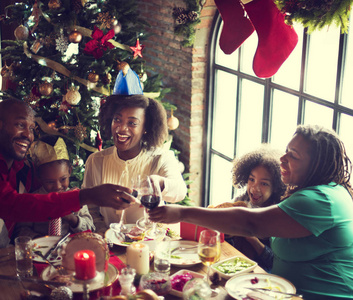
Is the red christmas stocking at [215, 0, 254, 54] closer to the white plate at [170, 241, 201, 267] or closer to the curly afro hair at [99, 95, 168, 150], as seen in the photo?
the curly afro hair at [99, 95, 168, 150]

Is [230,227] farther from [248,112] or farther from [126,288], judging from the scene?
[248,112]

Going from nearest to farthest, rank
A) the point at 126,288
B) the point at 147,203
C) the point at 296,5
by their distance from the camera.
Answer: the point at 126,288 < the point at 147,203 < the point at 296,5

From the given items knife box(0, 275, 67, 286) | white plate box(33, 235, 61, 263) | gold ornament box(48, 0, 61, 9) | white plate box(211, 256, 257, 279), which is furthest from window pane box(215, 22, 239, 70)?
knife box(0, 275, 67, 286)

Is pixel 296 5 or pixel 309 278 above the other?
pixel 296 5

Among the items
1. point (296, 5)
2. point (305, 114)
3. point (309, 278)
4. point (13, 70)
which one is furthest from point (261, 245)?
point (13, 70)

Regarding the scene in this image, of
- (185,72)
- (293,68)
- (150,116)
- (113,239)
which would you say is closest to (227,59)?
(185,72)

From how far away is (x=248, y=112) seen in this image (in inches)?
152

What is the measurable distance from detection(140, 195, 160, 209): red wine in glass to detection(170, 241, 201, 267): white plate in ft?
0.93

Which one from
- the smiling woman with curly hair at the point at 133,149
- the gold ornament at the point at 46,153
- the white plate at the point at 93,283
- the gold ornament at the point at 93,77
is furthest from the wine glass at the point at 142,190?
the gold ornament at the point at 93,77

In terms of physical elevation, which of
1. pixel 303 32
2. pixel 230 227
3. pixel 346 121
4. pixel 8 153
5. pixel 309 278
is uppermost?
pixel 303 32

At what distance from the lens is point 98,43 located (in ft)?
11.4

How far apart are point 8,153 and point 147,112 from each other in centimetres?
87

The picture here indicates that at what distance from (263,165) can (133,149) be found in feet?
2.61

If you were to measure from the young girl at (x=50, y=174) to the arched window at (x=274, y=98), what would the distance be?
1.09 m
